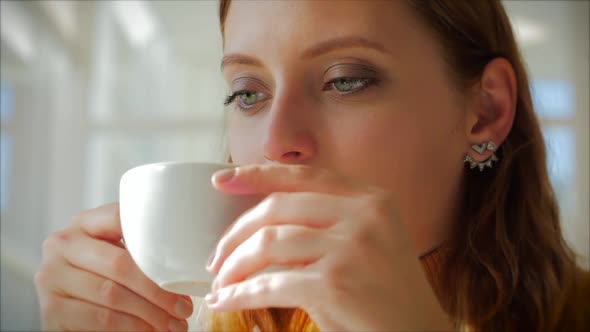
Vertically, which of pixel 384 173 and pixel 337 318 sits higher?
pixel 384 173

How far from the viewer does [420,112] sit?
1.03 metres

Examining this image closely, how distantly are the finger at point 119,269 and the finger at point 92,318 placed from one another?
0.18 feet

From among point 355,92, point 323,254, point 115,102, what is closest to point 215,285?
point 323,254

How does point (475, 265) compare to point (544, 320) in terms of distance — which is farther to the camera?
point (475, 265)

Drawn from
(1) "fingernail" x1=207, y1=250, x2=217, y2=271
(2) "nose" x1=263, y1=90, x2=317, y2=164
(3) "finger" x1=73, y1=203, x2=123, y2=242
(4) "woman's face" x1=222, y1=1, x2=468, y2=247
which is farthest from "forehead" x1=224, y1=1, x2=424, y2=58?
(1) "fingernail" x1=207, y1=250, x2=217, y2=271

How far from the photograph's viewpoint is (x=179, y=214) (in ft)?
1.87

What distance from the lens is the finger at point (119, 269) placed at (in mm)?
852

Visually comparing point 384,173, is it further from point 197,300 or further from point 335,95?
point 197,300

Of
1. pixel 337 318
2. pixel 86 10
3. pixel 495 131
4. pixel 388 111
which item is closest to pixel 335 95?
pixel 388 111

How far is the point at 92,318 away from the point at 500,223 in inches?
32.9

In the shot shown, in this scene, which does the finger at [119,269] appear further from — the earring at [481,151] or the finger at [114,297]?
the earring at [481,151]

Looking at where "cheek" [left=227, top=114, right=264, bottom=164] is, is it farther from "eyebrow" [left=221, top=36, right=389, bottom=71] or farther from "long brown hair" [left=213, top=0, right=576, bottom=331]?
"long brown hair" [left=213, top=0, right=576, bottom=331]

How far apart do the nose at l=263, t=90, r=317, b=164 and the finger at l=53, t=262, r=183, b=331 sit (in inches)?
12.1

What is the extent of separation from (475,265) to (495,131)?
291mm
